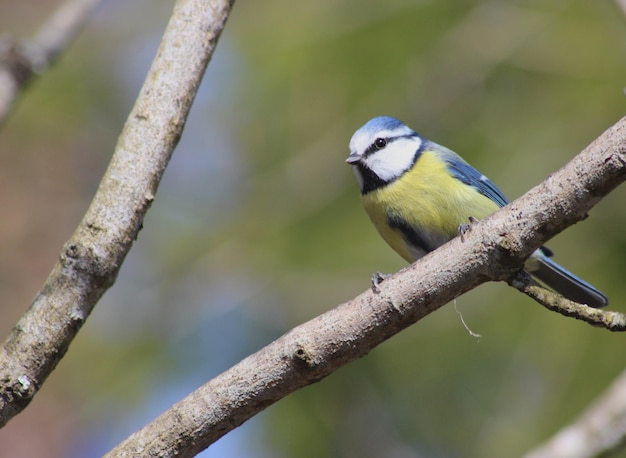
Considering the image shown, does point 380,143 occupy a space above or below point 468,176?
above

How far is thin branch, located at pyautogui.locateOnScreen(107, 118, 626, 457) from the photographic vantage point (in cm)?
156

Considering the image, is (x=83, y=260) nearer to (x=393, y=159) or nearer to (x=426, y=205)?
(x=426, y=205)

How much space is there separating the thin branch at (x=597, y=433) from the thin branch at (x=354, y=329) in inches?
44.5

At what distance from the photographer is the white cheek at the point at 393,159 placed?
9.56 ft

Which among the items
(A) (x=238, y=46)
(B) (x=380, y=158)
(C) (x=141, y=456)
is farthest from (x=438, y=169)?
(A) (x=238, y=46)

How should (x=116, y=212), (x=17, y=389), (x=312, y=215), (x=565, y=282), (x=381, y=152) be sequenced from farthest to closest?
→ 1. (x=312, y=215)
2. (x=381, y=152)
3. (x=565, y=282)
4. (x=116, y=212)
5. (x=17, y=389)

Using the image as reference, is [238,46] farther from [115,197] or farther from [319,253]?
[115,197]

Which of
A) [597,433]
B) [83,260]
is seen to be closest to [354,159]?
[597,433]

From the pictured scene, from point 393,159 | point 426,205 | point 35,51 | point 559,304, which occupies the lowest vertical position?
point 559,304

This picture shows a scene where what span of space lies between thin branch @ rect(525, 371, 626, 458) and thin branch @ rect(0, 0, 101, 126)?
2.16 m

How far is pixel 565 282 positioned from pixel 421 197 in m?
0.70

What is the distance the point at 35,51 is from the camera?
249 centimetres

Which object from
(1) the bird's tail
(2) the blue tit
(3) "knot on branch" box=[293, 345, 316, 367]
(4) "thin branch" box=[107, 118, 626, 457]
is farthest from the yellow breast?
(3) "knot on branch" box=[293, 345, 316, 367]

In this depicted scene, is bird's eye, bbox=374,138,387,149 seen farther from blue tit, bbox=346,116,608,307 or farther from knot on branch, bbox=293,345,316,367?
knot on branch, bbox=293,345,316,367
